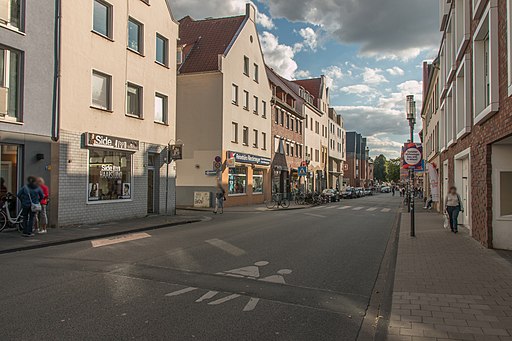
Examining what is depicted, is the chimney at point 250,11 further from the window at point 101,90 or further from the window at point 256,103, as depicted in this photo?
the window at point 101,90

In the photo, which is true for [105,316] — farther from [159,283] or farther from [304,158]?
[304,158]

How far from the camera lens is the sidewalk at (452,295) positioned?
15.3 feet

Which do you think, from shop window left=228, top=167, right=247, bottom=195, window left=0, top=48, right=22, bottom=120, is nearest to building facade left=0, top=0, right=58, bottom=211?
window left=0, top=48, right=22, bottom=120

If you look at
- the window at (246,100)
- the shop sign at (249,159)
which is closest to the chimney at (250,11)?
the window at (246,100)

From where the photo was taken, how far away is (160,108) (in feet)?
67.8

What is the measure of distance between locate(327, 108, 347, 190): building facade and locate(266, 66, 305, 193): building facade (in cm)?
1871

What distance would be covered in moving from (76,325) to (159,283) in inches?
82.8

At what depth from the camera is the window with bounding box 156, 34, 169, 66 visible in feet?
67.6

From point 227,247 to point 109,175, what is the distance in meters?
8.16

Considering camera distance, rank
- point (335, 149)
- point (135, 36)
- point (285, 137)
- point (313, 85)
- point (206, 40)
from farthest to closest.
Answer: point (335, 149) < point (313, 85) < point (285, 137) < point (206, 40) < point (135, 36)

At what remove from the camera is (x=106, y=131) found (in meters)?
16.5

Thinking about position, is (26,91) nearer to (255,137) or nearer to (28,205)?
(28,205)

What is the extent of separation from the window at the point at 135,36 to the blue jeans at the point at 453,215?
1399cm

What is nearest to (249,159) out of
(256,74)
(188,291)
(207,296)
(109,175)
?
(256,74)
